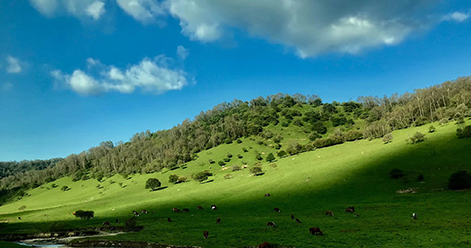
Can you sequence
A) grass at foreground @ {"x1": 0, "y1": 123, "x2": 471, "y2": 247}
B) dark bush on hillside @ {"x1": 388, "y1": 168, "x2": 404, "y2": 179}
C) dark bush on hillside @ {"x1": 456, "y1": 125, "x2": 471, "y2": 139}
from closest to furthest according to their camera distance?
grass at foreground @ {"x1": 0, "y1": 123, "x2": 471, "y2": 247}, dark bush on hillside @ {"x1": 388, "y1": 168, "x2": 404, "y2": 179}, dark bush on hillside @ {"x1": 456, "y1": 125, "x2": 471, "y2": 139}

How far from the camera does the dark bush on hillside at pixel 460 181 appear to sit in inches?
1938

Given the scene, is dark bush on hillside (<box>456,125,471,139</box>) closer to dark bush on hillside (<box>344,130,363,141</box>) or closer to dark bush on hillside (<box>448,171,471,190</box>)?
dark bush on hillside (<box>448,171,471,190</box>)

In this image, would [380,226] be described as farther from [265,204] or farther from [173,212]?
[173,212]

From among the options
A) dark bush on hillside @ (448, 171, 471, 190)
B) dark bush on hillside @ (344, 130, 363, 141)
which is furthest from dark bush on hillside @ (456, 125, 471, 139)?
dark bush on hillside @ (344, 130, 363, 141)

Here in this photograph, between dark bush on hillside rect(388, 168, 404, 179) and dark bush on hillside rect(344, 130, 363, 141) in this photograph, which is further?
dark bush on hillside rect(344, 130, 363, 141)

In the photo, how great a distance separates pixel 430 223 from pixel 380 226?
21.5 feet

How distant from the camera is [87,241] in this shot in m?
36.8

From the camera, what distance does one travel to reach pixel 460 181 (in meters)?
49.6

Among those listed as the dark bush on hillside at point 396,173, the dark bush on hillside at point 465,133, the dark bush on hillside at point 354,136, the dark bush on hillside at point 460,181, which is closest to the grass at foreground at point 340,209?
the dark bush on hillside at point 396,173

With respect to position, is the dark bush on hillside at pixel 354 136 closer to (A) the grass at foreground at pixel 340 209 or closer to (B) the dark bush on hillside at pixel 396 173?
(A) the grass at foreground at pixel 340 209

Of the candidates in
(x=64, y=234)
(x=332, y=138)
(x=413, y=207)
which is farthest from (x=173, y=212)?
(x=332, y=138)

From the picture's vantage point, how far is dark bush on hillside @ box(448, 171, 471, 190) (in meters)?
49.2

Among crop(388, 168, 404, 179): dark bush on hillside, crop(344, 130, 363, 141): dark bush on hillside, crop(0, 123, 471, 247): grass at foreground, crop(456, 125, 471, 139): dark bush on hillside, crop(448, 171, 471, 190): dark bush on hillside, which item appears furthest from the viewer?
crop(344, 130, 363, 141): dark bush on hillside

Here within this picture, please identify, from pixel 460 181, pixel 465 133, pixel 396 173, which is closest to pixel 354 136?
pixel 465 133
